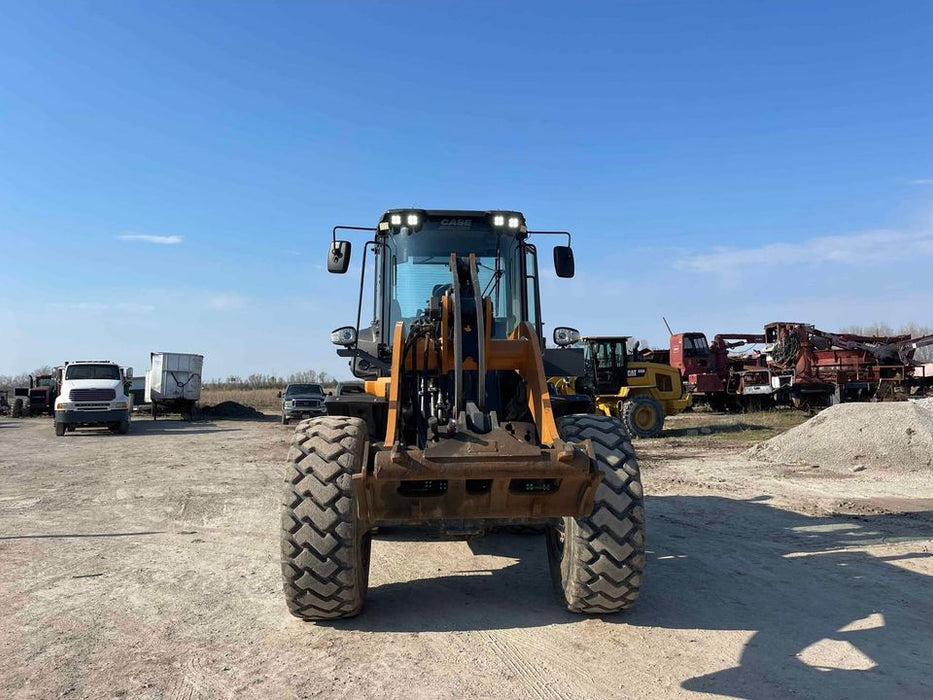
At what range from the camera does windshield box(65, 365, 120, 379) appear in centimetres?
2414

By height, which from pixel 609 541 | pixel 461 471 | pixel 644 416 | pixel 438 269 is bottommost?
pixel 609 541

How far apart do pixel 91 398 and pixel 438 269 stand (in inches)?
828

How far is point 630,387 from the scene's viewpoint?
20906 mm

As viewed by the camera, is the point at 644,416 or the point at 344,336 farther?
the point at 644,416

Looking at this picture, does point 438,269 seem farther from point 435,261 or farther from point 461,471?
point 461,471

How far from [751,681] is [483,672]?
1.47 meters

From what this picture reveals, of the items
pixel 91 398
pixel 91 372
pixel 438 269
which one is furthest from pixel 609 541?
pixel 91 372

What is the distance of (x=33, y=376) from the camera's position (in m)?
38.6

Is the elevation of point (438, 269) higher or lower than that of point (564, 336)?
higher

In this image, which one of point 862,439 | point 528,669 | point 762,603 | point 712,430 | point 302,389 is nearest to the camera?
point 528,669

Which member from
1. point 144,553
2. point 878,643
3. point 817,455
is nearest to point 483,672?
point 878,643

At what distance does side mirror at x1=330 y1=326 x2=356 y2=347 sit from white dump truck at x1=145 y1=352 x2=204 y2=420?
29474 mm

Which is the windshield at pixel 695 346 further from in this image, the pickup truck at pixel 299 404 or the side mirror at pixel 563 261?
the side mirror at pixel 563 261

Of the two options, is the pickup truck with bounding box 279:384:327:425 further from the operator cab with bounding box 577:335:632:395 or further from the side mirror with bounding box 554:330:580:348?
the side mirror with bounding box 554:330:580:348
